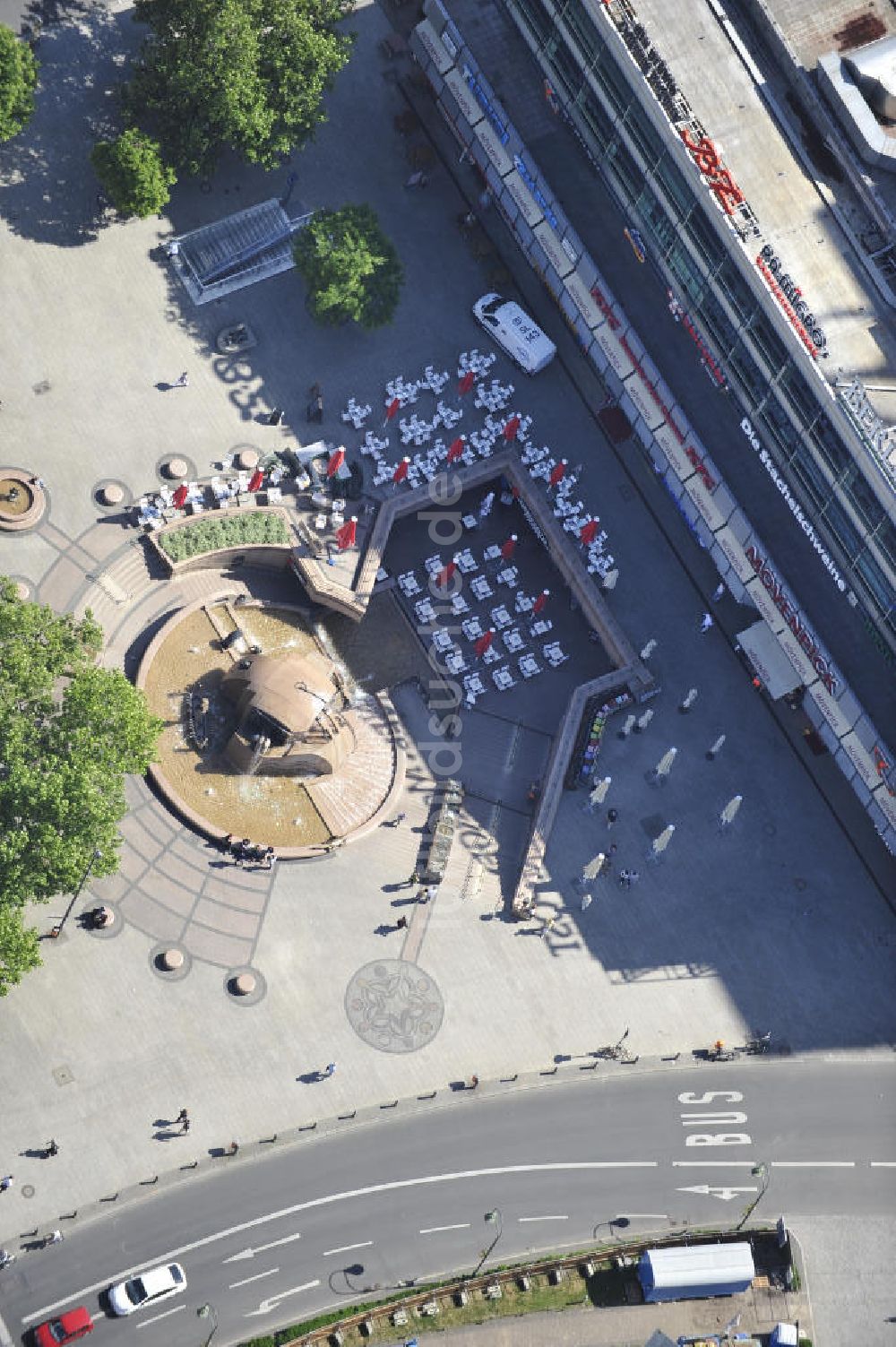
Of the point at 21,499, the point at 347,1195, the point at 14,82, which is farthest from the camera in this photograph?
the point at 14,82

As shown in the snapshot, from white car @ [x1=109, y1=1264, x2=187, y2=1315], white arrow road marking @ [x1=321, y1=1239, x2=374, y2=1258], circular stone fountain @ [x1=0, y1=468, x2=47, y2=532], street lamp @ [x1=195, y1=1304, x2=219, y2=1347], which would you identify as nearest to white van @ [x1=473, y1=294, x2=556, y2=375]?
circular stone fountain @ [x1=0, y1=468, x2=47, y2=532]

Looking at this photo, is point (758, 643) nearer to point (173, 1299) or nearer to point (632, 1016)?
point (632, 1016)

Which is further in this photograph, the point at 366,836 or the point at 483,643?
the point at 483,643

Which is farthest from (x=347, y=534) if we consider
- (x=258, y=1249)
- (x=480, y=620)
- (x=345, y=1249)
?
(x=258, y=1249)

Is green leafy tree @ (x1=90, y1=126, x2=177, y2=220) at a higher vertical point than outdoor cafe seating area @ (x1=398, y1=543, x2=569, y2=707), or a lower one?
higher

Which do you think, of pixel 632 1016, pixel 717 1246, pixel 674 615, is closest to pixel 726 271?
pixel 674 615

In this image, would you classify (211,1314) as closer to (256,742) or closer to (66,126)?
(256,742)

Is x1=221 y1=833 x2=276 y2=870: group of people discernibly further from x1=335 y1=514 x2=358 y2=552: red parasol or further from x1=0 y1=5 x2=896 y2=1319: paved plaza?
x1=335 y1=514 x2=358 y2=552: red parasol

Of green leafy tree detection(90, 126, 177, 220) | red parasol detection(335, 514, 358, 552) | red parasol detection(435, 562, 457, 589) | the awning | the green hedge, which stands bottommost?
the awning
